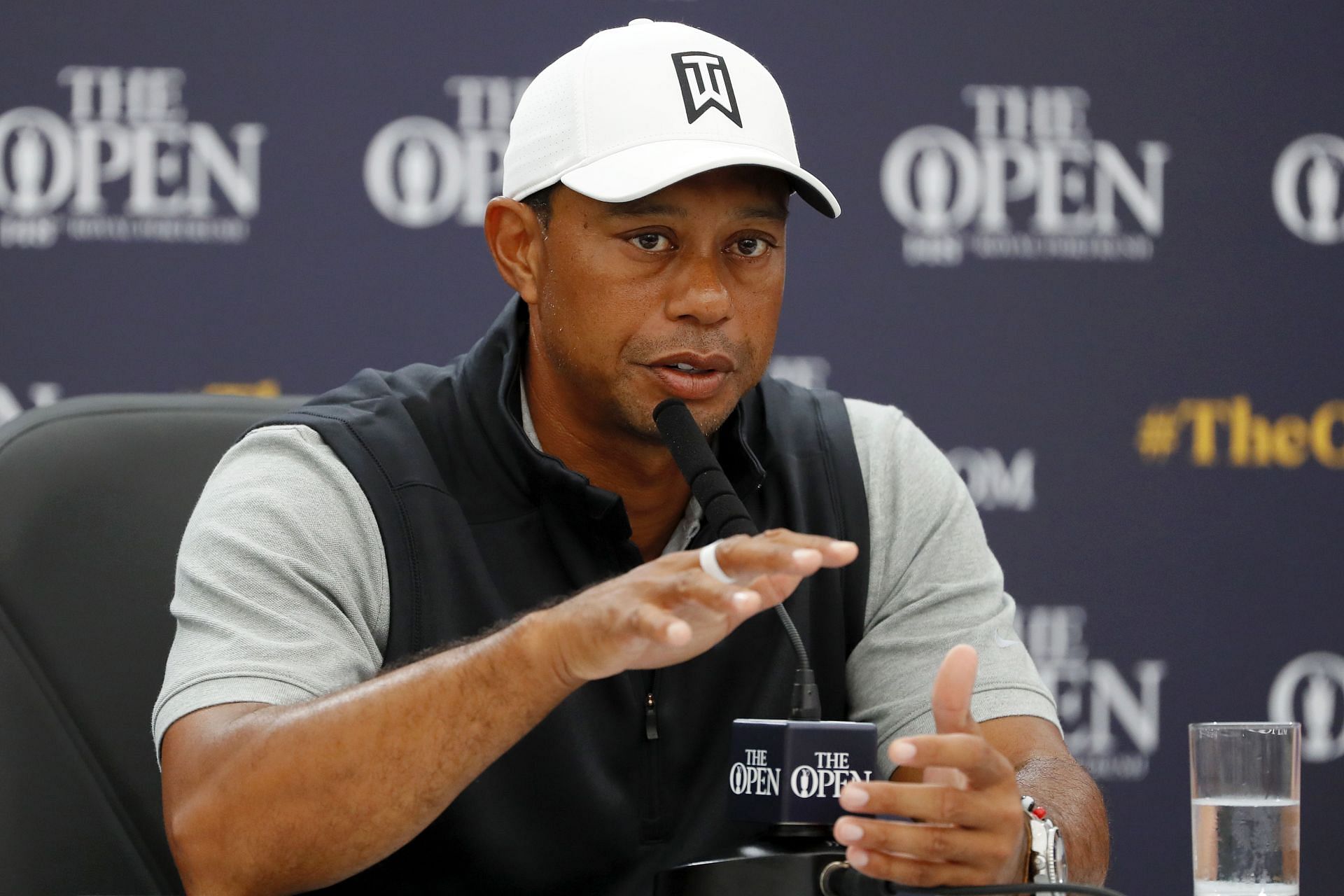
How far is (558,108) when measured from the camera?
1.50m

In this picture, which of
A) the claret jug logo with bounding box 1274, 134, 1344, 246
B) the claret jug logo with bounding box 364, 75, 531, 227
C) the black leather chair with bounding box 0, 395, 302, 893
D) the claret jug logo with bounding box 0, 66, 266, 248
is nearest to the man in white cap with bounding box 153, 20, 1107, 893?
the black leather chair with bounding box 0, 395, 302, 893

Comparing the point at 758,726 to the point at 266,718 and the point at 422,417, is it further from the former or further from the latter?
the point at 422,417

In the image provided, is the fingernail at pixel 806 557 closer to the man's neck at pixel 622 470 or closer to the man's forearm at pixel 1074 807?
the man's forearm at pixel 1074 807

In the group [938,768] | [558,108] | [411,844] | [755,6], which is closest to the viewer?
[938,768]

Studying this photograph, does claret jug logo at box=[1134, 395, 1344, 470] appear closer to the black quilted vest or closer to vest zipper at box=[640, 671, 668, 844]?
the black quilted vest

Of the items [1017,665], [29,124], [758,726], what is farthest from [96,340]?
[758,726]

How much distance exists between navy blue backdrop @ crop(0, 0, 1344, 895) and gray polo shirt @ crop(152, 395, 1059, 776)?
97 cm

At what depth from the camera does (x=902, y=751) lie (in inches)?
38.4

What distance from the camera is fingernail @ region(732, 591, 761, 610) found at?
3.06 ft

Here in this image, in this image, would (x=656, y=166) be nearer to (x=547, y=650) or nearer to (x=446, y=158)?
(x=547, y=650)

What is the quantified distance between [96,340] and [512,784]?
1407 mm

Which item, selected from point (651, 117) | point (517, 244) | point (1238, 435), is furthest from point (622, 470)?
point (1238, 435)

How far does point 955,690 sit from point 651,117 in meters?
0.65

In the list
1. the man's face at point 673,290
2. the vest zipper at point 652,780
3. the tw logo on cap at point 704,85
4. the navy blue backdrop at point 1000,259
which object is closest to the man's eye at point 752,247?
the man's face at point 673,290
